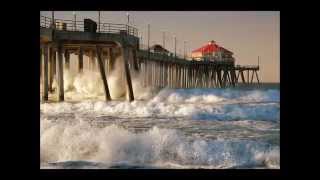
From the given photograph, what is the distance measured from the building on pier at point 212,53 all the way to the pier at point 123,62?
3.7 inches

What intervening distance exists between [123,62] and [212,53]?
53.4 inches

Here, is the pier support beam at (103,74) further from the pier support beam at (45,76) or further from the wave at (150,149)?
the pier support beam at (45,76)

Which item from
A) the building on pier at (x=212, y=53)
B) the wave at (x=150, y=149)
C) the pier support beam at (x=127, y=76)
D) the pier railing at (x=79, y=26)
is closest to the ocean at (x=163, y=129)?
the wave at (x=150, y=149)

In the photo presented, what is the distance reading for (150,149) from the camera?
Answer: 714 centimetres

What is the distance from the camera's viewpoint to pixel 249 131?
7.39 m

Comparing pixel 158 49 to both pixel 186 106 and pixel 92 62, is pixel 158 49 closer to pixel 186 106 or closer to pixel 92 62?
pixel 186 106

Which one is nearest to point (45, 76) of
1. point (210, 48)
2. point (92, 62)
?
point (92, 62)

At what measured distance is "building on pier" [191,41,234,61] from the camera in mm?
7555

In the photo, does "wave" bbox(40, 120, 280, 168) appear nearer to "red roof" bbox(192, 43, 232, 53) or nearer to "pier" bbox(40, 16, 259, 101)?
"pier" bbox(40, 16, 259, 101)

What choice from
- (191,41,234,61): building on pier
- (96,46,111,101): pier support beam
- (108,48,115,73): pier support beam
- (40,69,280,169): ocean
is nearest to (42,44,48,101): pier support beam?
(40,69,280,169): ocean

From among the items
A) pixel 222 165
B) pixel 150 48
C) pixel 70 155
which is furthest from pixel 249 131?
pixel 70 155

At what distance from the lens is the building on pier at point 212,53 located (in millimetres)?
7555
